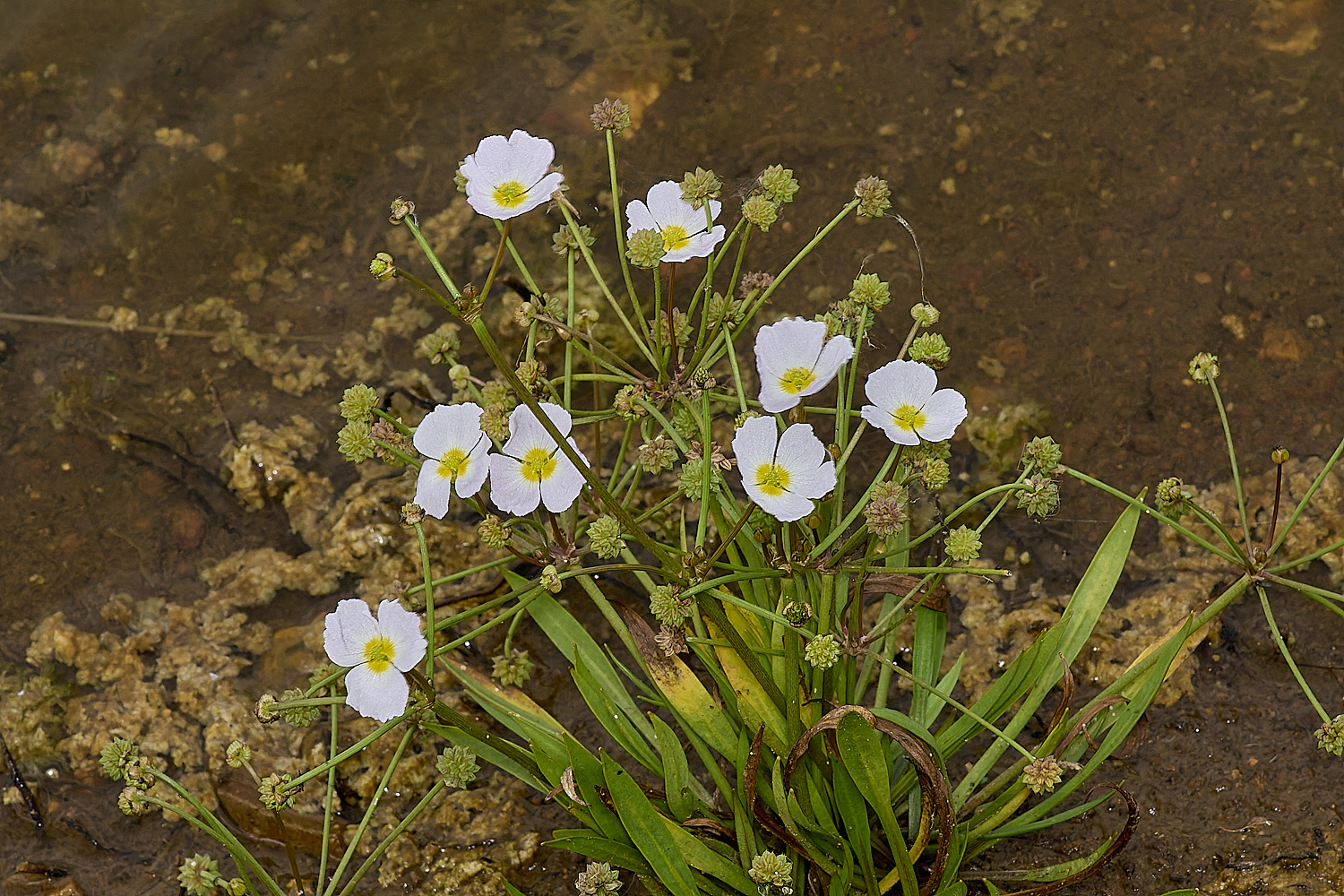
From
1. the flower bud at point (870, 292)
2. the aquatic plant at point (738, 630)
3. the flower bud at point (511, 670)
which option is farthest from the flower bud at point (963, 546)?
the flower bud at point (511, 670)

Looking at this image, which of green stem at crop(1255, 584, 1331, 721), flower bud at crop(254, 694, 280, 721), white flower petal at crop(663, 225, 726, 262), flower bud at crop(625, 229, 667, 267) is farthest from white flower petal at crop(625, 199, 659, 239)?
green stem at crop(1255, 584, 1331, 721)

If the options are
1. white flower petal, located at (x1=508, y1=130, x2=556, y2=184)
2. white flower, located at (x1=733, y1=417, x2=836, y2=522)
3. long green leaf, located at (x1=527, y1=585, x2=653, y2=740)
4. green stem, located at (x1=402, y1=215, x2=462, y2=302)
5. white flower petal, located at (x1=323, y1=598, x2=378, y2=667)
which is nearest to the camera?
green stem, located at (x1=402, y1=215, x2=462, y2=302)

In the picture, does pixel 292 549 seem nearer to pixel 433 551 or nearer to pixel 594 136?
pixel 433 551

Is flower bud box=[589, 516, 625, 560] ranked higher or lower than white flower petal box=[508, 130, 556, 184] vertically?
lower

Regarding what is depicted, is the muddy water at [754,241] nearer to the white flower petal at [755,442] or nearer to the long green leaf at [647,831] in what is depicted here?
the long green leaf at [647,831]

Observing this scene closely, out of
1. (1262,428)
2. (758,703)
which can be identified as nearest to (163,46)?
(758,703)

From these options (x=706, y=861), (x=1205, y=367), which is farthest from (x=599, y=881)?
(x=1205, y=367)

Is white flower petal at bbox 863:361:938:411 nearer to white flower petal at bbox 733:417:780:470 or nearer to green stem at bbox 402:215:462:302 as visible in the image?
white flower petal at bbox 733:417:780:470

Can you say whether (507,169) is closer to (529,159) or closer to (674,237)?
(529,159)
